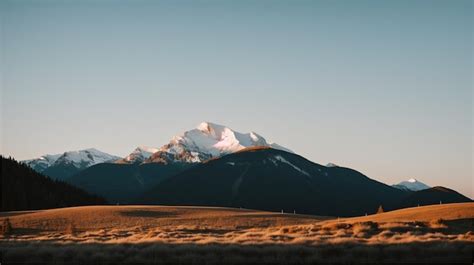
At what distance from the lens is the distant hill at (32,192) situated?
14650cm

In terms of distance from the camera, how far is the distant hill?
146m

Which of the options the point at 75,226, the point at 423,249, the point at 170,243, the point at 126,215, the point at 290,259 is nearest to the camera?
the point at 290,259

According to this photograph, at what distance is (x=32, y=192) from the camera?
160250 millimetres

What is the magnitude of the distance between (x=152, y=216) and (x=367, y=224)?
118ft

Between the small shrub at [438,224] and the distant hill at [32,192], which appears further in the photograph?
the distant hill at [32,192]

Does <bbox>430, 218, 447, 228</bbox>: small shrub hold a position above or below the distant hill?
below

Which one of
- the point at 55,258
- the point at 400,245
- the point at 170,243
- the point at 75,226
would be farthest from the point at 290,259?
the point at 75,226

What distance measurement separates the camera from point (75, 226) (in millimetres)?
66812

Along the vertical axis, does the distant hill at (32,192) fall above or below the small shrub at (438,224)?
above

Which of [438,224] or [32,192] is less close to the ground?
[32,192]

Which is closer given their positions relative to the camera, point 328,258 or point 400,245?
point 328,258

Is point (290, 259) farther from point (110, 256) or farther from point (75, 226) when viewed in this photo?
point (75, 226)

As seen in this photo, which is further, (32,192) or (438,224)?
(32,192)

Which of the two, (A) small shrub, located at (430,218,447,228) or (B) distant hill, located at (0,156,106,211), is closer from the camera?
(A) small shrub, located at (430,218,447,228)
